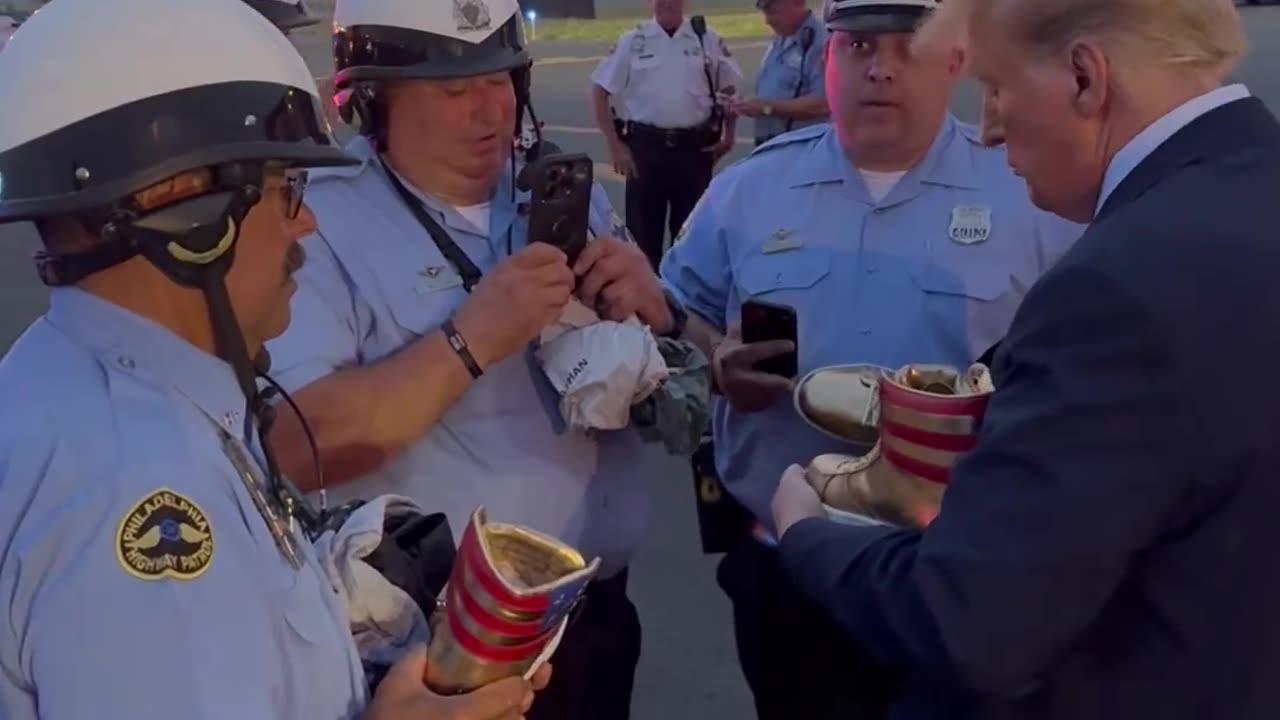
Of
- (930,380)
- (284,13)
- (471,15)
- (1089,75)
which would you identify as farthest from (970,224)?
(284,13)

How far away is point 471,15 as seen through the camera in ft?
7.88

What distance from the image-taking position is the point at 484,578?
151 centimetres

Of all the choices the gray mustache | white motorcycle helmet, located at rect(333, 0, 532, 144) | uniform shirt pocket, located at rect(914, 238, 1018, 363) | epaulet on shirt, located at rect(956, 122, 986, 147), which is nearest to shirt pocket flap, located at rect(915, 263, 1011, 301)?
uniform shirt pocket, located at rect(914, 238, 1018, 363)

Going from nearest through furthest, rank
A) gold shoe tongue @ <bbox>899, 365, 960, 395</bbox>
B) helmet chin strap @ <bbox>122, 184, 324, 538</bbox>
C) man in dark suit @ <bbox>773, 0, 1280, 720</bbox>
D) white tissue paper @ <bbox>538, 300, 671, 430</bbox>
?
helmet chin strap @ <bbox>122, 184, 324, 538</bbox>
man in dark suit @ <bbox>773, 0, 1280, 720</bbox>
gold shoe tongue @ <bbox>899, 365, 960, 395</bbox>
white tissue paper @ <bbox>538, 300, 671, 430</bbox>

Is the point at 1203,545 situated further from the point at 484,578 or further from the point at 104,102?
the point at 104,102

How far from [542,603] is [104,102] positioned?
668 millimetres

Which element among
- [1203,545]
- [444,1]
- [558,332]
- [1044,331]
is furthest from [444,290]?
[1203,545]

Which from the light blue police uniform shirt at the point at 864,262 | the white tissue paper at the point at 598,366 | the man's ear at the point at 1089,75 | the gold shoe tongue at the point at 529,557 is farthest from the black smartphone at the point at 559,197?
the man's ear at the point at 1089,75

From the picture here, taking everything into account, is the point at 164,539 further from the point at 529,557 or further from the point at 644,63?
the point at 644,63

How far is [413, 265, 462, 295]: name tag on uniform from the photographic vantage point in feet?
7.88

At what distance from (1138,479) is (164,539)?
3.15 feet

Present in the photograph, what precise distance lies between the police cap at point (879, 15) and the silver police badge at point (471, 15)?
2.57ft

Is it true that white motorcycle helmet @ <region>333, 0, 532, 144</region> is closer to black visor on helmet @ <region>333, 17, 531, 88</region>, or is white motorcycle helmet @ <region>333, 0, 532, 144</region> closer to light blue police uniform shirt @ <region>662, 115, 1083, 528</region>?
black visor on helmet @ <region>333, 17, 531, 88</region>

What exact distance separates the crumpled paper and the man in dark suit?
59 centimetres
